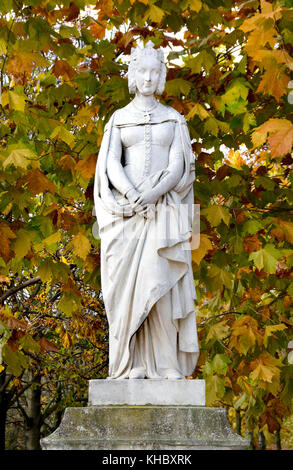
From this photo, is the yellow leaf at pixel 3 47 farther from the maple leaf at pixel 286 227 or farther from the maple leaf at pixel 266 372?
the maple leaf at pixel 266 372

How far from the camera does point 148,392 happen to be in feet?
20.4

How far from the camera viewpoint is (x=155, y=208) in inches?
259

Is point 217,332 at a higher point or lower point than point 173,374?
higher

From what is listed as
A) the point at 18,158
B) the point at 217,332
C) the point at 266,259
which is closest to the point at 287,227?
the point at 266,259

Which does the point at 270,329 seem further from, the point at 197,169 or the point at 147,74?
the point at 147,74

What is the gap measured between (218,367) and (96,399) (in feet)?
10.7

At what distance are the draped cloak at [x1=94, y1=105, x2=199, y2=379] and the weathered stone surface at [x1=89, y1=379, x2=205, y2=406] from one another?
0.18m

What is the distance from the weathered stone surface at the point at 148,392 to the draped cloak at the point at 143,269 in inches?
7.1

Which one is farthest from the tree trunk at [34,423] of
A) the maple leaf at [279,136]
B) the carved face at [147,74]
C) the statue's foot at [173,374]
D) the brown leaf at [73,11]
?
the maple leaf at [279,136]

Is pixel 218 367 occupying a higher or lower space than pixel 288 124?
lower

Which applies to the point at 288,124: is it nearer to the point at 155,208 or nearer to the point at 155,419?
the point at 155,208

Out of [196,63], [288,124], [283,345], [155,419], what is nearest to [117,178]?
[288,124]

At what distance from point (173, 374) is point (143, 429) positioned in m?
0.65

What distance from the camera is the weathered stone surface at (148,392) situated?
244 inches
